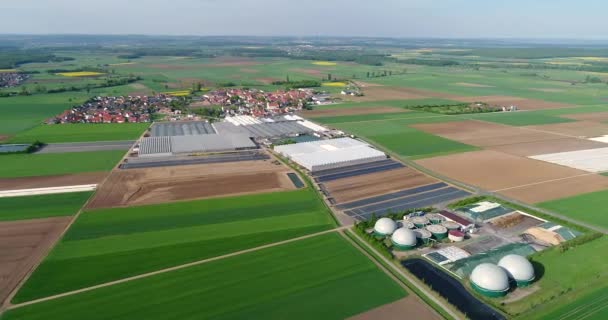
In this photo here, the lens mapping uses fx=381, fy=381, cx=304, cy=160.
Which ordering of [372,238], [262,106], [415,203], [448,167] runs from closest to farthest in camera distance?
1. [372,238]
2. [415,203]
3. [448,167]
4. [262,106]

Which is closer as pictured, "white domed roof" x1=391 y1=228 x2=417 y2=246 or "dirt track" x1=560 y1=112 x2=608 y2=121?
"white domed roof" x1=391 y1=228 x2=417 y2=246

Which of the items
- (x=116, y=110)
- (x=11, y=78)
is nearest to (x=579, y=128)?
(x=116, y=110)

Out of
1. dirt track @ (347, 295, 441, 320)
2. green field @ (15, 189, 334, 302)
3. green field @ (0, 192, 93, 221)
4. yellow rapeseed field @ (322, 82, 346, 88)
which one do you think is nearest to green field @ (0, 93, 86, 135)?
green field @ (0, 192, 93, 221)

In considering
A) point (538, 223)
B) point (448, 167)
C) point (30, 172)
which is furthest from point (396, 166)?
point (30, 172)

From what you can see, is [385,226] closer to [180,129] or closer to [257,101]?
[180,129]

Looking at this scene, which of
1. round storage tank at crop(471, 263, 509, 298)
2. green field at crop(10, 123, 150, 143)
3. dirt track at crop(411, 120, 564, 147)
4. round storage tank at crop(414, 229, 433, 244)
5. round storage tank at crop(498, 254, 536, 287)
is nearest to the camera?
round storage tank at crop(471, 263, 509, 298)

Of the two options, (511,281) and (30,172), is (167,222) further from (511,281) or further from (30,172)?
(511,281)

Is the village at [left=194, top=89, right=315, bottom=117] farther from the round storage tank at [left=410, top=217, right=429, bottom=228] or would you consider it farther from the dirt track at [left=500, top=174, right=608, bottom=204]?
the dirt track at [left=500, top=174, right=608, bottom=204]
